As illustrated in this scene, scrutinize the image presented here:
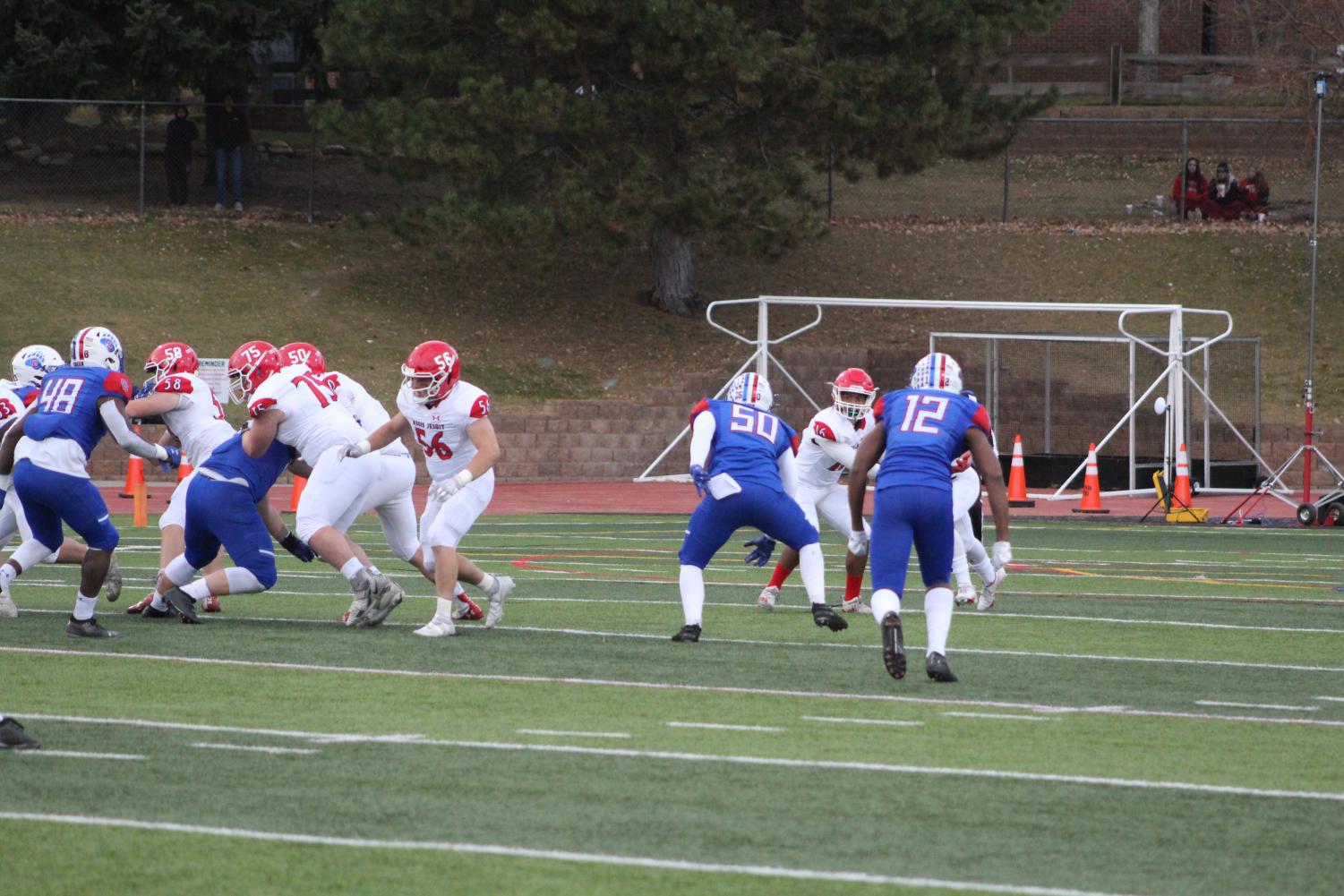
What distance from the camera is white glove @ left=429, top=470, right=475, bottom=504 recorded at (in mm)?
11055

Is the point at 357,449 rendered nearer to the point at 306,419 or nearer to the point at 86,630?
the point at 306,419

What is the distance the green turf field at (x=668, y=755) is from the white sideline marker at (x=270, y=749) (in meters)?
0.02

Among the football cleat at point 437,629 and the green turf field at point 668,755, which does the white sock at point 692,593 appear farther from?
the football cleat at point 437,629

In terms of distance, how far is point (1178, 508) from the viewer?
23.4 m

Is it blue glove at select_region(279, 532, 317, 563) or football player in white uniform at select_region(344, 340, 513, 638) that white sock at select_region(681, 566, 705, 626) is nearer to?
football player in white uniform at select_region(344, 340, 513, 638)

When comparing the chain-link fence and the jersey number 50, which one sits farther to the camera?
the chain-link fence

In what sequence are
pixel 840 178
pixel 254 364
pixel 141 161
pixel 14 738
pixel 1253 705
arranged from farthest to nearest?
1. pixel 840 178
2. pixel 141 161
3. pixel 254 364
4. pixel 1253 705
5. pixel 14 738

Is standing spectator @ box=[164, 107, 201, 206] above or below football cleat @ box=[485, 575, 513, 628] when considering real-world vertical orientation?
above

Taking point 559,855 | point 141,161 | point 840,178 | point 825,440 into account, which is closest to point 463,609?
point 825,440

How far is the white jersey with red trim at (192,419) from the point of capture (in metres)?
12.6

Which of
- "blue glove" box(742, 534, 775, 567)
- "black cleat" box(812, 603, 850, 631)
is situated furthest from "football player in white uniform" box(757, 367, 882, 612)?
"blue glove" box(742, 534, 775, 567)

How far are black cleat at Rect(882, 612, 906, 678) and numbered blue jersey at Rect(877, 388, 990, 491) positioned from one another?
67cm

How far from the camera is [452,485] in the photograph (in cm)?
1110

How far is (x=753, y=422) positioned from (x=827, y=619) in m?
1.23
